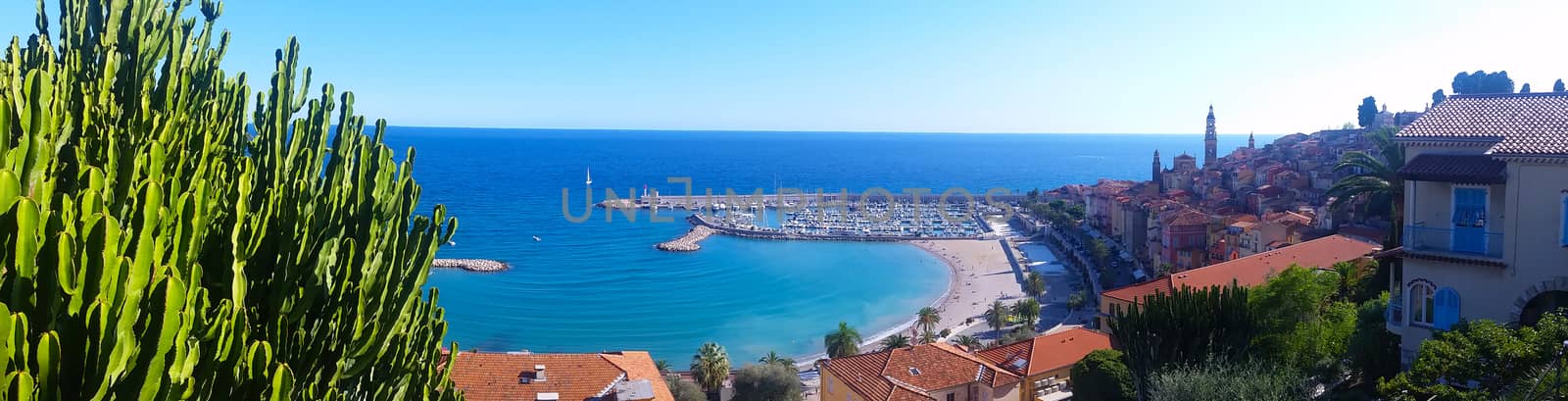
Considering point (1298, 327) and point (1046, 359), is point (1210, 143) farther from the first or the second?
point (1298, 327)

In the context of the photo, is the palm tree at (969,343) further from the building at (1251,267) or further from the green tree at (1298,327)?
the green tree at (1298,327)

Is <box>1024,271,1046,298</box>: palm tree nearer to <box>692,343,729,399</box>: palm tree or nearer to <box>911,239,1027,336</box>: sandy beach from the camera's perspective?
<box>911,239,1027,336</box>: sandy beach

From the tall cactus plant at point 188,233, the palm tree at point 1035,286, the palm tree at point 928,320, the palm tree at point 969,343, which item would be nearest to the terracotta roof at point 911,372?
the palm tree at point 969,343

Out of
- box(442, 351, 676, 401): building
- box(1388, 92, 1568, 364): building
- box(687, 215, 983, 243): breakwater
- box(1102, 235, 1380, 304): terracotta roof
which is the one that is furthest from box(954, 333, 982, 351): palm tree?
box(687, 215, 983, 243): breakwater

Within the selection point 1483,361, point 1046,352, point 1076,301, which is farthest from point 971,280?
point 1483,361

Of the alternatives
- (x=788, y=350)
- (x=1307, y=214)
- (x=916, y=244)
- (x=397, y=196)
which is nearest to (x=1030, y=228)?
(x=916, y=244)

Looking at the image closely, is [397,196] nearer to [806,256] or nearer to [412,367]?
[412,367]
